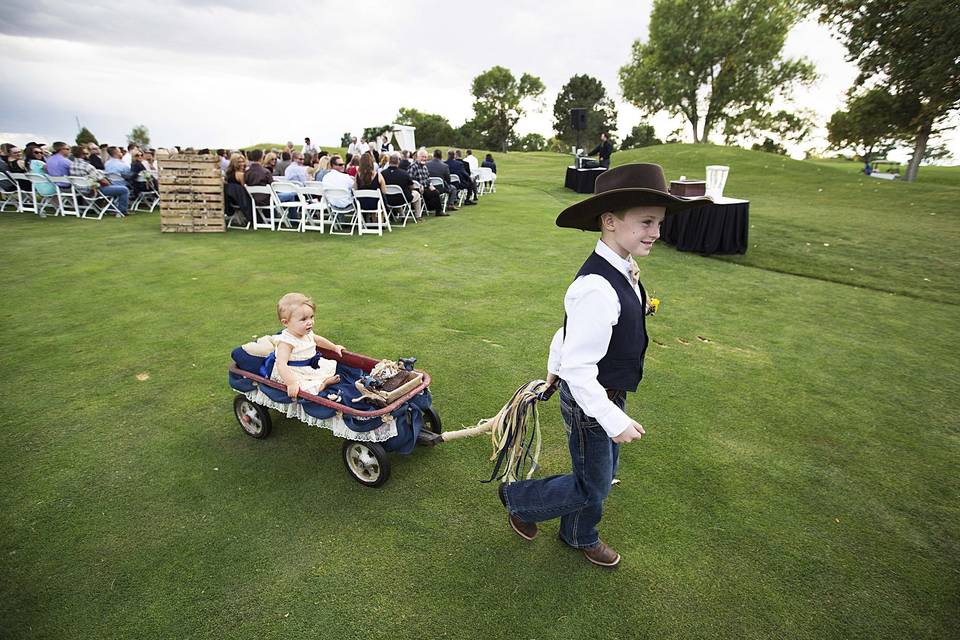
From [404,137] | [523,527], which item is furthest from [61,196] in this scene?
[404,137]

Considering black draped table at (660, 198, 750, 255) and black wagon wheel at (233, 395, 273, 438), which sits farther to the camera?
black draped table at (660, 198, 750, 255)

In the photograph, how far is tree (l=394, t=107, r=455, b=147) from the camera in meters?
71.6

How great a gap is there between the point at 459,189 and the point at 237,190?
6.01 meters

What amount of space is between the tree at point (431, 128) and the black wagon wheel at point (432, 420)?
70.1 meters

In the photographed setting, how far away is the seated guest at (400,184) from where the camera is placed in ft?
35.3

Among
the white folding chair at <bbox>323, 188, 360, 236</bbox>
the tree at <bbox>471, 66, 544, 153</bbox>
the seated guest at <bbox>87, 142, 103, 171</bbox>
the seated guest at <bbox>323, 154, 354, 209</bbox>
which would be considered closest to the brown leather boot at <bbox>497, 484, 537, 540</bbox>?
the white folding chair at <bbox>323, 188, 360, 236</bbox>

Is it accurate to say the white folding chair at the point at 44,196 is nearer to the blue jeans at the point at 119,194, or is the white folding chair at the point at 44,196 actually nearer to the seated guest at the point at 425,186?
the blue jeans at the point at 119,194

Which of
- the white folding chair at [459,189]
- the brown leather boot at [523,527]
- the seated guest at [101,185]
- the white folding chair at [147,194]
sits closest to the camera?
the brown leather boot at [523,527]

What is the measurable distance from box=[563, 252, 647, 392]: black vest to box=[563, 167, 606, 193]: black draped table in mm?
15809

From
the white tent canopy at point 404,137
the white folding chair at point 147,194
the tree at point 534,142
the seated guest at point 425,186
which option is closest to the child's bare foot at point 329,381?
the seated guest at point 425,186

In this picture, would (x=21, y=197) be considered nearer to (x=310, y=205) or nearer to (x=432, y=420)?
(x=310, y=205)

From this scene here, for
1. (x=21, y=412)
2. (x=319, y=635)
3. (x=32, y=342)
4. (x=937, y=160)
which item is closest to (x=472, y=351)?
(x=319, y=635)

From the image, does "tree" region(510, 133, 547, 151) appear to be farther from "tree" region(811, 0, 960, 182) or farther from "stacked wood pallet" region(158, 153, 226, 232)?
"stacked wood pallet" region(158, 153, 226, 232)

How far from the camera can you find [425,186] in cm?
1224
